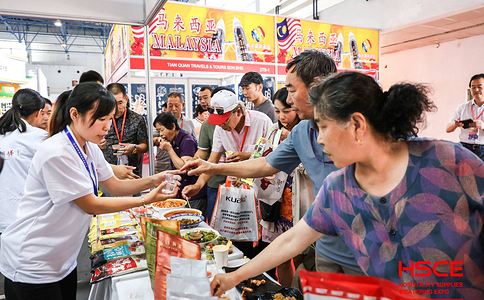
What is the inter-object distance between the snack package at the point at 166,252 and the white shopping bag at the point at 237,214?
133 cm

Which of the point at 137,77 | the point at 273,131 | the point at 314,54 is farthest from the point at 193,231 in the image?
the point at 137,77

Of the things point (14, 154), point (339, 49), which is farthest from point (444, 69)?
point (14, 154)

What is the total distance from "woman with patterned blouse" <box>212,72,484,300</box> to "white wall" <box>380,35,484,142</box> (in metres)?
8.87

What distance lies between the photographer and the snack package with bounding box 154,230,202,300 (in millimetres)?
1047

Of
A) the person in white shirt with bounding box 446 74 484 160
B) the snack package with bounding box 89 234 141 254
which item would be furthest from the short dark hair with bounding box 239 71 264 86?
the person in white shirt with bounding box 446 74 484 160

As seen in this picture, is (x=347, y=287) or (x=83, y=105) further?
(x=83, y=105)

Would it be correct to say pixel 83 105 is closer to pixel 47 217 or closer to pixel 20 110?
pixel 47 217

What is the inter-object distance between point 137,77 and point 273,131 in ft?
12.7

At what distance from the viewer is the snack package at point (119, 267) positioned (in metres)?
1.54

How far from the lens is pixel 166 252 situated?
1101mm

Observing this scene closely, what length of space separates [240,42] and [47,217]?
4.78m

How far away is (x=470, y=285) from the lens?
871 millimetres

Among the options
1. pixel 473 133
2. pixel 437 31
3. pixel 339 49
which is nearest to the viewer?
pixel 473 133

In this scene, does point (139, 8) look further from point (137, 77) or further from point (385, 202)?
point (137, 77)
